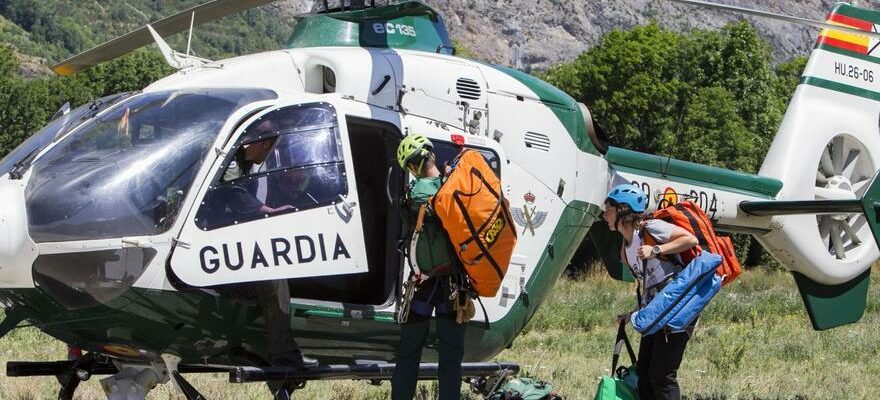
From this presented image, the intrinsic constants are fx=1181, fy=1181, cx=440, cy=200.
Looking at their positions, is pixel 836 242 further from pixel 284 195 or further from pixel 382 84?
pixel 284 195

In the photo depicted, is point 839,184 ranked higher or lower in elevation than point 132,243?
lower

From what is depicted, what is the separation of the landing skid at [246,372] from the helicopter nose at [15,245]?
1.09m

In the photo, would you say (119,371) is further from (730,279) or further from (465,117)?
(730,279)

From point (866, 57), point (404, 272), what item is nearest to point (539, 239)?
point (404, 272)

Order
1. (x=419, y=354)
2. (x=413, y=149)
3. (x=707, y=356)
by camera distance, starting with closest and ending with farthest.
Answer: (x=413, y=149), (x=419, y=354), (x=707, y=356)

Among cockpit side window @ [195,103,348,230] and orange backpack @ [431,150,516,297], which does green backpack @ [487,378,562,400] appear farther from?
cockpit side window @ [195,103,348,230]

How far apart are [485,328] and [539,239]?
0.78 meters

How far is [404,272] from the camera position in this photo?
741cm

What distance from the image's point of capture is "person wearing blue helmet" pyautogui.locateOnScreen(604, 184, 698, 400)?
6941 mm

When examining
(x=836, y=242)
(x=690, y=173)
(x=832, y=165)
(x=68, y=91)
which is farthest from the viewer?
(x=68, y=91)

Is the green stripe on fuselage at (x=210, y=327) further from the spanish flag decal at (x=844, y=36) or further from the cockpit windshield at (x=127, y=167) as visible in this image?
the spanish flag decal at (x=844, y=36)

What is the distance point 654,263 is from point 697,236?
0.36 m

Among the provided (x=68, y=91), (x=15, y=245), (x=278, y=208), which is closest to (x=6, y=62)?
(x=68, y=91)

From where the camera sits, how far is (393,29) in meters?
8.23
